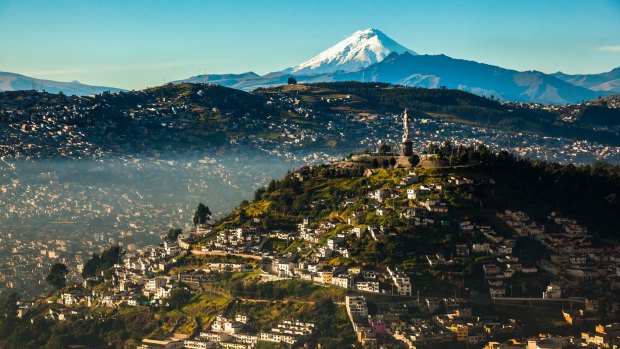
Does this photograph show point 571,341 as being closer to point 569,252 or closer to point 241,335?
point 569,252

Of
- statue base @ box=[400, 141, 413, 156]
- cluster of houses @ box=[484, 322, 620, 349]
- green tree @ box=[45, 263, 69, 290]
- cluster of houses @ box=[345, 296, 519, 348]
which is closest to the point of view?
cluster of houses @ box=[484, 322, 620, 349]

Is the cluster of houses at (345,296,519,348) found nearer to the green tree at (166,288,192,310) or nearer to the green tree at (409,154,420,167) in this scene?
the green tree at (166,288,192,310)

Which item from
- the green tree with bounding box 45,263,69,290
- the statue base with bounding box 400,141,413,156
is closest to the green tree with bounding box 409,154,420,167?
the statue base with bounding box 400,141,413,156

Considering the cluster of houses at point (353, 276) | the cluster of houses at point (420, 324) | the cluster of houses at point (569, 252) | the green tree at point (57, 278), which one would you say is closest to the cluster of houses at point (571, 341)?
the cluster of houses at point (420, 324)

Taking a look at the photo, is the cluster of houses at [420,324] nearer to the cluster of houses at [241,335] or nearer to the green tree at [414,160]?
the cluster of houses at [241,335]

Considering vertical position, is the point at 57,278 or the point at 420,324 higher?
the point at 420,324

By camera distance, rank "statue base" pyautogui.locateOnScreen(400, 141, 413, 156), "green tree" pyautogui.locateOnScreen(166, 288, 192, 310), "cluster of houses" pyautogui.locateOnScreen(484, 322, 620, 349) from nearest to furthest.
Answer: "cluster of houses" pyautogui.locateOnScreen(484, 322, 620, 349)
"green tree" pyautogui.locateOnScreen(166, 288, 192, 310)
"statue base" pyautogui.locateOnScreen(400, 141, 413, 156)

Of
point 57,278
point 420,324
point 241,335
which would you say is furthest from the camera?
point 57,278

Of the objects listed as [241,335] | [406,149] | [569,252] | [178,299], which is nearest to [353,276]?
[241,335]

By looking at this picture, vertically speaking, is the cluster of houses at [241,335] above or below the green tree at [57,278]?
above

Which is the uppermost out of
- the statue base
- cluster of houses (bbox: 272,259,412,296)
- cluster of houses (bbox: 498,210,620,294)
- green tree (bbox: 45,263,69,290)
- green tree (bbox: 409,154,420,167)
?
the statue base

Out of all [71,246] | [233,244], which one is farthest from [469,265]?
[71,246]
